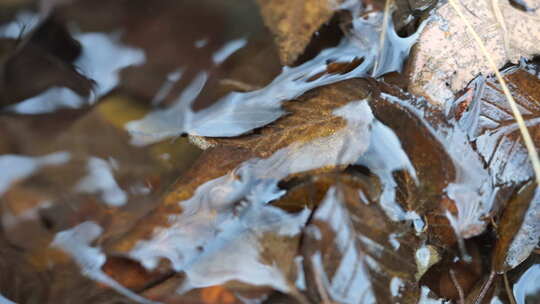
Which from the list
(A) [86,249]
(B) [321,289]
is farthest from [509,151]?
(A) [86,249]

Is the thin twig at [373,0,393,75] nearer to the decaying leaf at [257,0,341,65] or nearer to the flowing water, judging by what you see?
the flowing water

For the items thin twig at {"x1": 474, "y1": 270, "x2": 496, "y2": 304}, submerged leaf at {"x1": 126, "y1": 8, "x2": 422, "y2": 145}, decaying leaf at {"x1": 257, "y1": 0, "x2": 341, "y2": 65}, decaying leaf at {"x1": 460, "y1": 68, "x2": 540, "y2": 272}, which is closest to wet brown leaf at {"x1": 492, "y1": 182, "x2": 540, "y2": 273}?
decaying leaf at {"x1": 460, "y1": 68, "x2": 540, "y2": 272}

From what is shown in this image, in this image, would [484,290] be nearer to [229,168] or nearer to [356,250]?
[356,250]

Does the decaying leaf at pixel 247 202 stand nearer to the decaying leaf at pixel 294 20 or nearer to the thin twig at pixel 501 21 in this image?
the decaying leaf at pixel 294 20

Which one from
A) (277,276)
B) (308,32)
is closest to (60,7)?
(308,32)

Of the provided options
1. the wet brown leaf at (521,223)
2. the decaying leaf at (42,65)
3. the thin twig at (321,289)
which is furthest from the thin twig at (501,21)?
the decaying leaf at (42,65)

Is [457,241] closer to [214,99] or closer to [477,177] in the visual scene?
[477,177]
